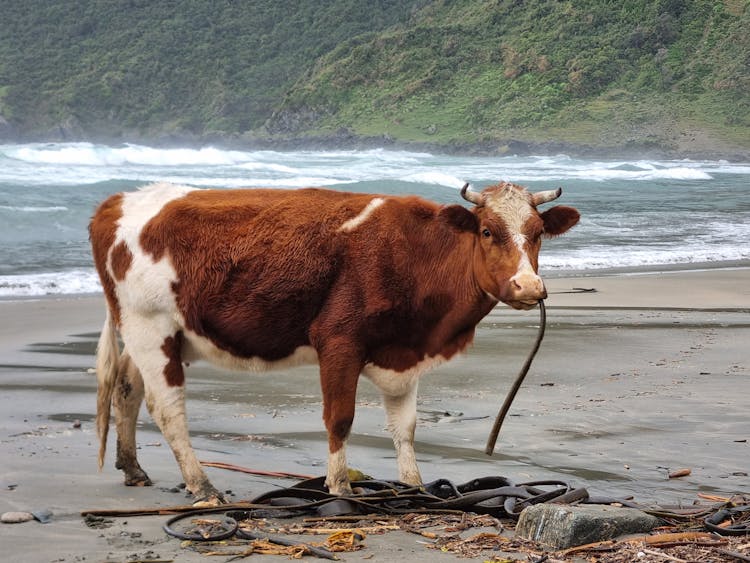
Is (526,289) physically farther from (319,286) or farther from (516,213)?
(319,286)

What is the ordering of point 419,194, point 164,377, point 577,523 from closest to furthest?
point 577,523 < point 164,377 < point 419,194

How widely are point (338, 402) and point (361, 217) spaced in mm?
1051

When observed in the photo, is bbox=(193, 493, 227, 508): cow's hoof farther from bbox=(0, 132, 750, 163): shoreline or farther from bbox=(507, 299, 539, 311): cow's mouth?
bbox=(0, 132, 750, 163): shoreline

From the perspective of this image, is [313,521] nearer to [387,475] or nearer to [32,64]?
[387,475]

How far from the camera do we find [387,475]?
6.95m

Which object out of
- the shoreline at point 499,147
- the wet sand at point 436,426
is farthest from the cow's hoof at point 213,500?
the shoreline at point 499,147

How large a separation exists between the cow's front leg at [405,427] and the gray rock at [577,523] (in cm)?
117

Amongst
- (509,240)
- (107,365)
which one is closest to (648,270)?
(509,240)

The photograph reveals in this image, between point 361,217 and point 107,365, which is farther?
point 107,365

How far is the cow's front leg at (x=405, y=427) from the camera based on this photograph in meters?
6.49

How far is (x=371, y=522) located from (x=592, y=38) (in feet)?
275

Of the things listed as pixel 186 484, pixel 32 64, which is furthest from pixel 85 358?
pixel 32 64

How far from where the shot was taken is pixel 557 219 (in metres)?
6.46

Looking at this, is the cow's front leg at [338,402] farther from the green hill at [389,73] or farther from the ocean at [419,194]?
the green hill at [389,73]
